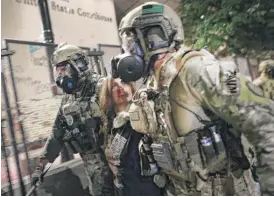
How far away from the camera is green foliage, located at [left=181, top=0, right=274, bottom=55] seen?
52.9 inches

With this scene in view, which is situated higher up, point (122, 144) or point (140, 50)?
point (140, 50)

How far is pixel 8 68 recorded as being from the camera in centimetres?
138

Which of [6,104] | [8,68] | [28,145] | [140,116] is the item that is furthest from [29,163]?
[140,116]

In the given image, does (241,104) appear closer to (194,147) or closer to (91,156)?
(194,147)

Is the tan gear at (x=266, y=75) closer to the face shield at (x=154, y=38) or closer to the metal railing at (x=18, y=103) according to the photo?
the face shield at (x=154, y=38)

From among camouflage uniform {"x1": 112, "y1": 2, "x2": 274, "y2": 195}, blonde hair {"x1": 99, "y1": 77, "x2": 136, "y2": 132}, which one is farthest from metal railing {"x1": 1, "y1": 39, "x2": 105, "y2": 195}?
camouflage uniform {"x1": 112, "y1": 2, "x2": 274, "y2": 195}

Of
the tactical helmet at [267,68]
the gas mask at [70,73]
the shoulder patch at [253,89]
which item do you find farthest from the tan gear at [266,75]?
the gas mask at [70,73]

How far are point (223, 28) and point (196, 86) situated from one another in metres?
0.81

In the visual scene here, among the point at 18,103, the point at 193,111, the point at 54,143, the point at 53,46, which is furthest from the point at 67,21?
the point at 193,111

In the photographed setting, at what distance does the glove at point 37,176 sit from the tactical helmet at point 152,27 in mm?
761

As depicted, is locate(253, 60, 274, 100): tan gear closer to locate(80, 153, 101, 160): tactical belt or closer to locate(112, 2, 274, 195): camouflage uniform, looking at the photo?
locate(112, 2, 274, 195): camouflage uniform

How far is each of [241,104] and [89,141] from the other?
35.5 inches

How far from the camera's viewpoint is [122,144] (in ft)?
4.46

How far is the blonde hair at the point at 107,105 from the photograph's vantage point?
1414 millimetres
